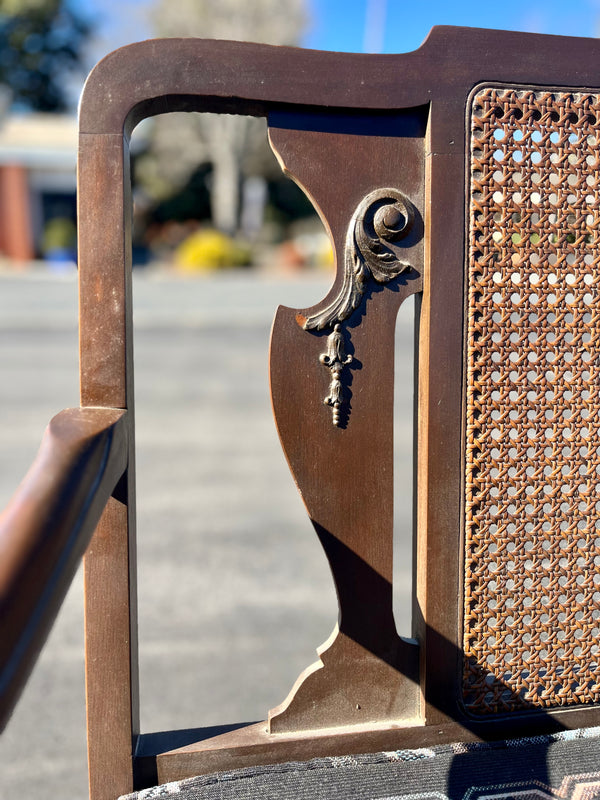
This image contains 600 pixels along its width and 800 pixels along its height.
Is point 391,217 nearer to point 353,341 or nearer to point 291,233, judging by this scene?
point 353,341

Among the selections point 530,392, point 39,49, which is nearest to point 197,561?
point 530,392

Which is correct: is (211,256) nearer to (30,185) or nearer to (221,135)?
(30,185)

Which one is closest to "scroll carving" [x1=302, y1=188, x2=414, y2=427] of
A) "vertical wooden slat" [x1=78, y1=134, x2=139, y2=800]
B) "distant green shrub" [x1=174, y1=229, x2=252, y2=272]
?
"vertical wooden slat" [x1=78, y1=134, x2=139, y2=800]

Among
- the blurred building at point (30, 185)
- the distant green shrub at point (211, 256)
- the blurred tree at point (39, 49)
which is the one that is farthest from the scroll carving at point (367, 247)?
the blurred tree at point (39, 49)

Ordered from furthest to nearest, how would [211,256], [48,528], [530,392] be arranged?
1. [211,256]
2. [530,392]
3. [48,528]

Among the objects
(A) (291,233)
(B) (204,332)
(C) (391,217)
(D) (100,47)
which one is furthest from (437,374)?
(D) (100,47)

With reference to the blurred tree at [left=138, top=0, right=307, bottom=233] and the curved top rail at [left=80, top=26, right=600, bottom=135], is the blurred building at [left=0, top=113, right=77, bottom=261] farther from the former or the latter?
the curved top rail at [left=80, top=26, right=600, bottom=135]

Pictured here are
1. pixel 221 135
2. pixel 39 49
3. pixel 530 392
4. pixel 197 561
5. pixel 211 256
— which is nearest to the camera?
pixel 530 392

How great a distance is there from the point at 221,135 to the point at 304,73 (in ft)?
67.5

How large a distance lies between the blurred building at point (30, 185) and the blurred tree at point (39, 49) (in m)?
6.92

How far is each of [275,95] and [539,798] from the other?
3.67 ft

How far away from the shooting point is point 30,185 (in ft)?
57.5

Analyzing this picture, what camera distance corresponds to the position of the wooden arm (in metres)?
0.64

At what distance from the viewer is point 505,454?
1214mm
